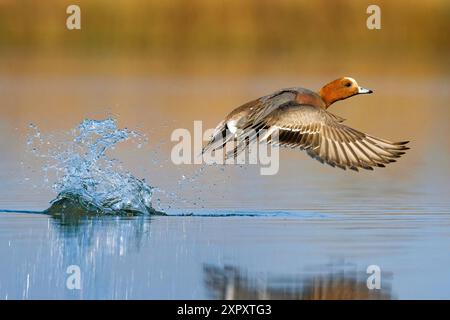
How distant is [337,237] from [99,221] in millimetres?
2115

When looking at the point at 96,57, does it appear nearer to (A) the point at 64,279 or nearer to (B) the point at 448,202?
(B) the point at 448,202

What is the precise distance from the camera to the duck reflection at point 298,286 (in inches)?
296

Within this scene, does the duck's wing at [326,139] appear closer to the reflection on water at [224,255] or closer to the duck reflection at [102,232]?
the reflection on water at [224,255]

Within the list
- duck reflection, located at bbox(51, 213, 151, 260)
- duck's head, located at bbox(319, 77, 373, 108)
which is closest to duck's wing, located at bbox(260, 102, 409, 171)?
duck's head, located at bbox(319, 77, 373, 108)

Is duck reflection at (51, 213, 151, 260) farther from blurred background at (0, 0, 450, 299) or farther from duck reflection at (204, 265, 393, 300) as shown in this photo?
duck reflection at (204, 265, 393, 300)

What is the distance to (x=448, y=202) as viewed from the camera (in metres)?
11.8

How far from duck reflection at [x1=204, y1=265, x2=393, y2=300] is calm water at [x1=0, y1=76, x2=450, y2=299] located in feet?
0.04

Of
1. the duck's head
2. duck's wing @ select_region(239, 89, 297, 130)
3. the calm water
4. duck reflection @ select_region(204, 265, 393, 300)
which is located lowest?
duck reflection @ select_region(204, 265, 393, 300)

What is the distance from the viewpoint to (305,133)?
35.4 ft

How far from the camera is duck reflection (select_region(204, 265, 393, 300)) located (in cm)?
751

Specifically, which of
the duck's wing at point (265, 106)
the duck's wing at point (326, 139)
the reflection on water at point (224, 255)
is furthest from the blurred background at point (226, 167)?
the duck's wing at point (265, 106)

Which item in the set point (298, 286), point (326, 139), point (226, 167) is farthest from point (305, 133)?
point (226, 167)
